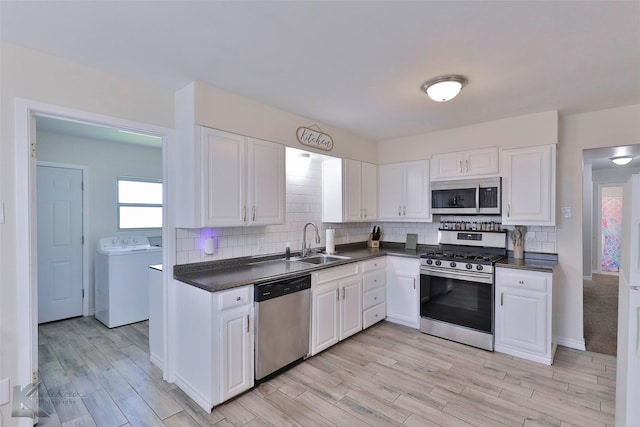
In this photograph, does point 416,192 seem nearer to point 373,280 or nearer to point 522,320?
point 373,280

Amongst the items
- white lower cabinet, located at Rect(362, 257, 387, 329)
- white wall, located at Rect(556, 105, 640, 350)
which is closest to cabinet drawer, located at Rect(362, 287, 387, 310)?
white lower cabinet, located at Rect(362, 257, 387, 329)

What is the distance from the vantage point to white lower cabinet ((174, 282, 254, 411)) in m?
2.19

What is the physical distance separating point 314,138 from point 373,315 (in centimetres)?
228

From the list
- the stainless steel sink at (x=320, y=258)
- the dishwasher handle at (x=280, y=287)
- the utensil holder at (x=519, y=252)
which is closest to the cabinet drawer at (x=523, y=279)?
the utensil holder at (x=519, y=252)

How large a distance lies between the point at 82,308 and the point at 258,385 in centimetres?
333

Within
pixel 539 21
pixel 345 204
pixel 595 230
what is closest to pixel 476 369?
pixel 345 204

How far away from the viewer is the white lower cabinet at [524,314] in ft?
9.41

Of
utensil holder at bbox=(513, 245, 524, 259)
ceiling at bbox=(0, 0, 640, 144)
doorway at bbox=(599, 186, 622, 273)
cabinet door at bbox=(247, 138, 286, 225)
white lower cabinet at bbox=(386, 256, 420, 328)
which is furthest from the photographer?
doorway at bbox=(599, 186, 622, 273)

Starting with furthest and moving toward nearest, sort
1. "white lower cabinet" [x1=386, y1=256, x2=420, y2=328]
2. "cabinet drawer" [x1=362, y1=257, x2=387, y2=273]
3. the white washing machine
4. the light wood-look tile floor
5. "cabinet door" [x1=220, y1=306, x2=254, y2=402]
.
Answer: the white washing machine
"white lower cabinet" [x1=386, y1=256, x2=420, y2=328]
"cabinet drawer" [x1=362, y1=257, x2=387, y2=273]
"cabinet door" [x1=220, y1=306, x2=254, y2=402]
the light wood-look tile floor

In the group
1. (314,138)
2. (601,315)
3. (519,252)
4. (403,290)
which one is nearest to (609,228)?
(601,315)

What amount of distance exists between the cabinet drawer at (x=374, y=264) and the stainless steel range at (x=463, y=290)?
0.50m

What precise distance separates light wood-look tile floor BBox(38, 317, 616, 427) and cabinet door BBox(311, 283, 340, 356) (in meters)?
0.13

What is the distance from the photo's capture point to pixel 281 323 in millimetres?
2613

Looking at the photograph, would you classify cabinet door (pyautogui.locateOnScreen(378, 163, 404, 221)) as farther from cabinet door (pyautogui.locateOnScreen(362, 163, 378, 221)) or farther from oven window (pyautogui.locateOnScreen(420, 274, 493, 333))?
oven window (pyautogui.locateOnScreen(420, 274, 493, 333))
